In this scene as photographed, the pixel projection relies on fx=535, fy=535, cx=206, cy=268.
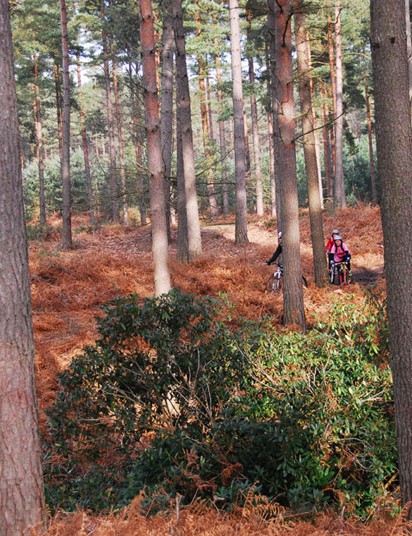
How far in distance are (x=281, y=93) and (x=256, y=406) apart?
234 inches

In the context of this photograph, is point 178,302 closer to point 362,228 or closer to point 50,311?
point 50,311

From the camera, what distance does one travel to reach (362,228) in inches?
819

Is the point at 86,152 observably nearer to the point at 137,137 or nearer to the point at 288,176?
the point at 137,137

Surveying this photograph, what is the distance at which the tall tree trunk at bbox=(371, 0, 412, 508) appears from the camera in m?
Result: 4.22

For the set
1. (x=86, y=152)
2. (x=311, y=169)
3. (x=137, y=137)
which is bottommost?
(x=311, y=169)

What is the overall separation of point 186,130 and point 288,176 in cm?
713

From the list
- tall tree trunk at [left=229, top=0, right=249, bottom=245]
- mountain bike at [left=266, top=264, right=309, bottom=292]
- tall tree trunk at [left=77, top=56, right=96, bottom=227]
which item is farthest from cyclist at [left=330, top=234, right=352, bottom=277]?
tall tree trunk at [left=77, top=56, right=96, bottom=227]

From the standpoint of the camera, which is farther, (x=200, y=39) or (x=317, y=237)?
(x=200, y=39)

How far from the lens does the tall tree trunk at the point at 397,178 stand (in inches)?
166

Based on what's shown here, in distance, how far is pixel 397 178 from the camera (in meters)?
4.29

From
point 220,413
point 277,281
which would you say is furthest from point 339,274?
point 220,413

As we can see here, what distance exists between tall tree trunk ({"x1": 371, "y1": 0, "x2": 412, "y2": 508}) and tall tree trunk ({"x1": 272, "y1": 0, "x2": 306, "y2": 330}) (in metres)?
5.00

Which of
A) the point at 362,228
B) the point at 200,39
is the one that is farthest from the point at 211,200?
the point at 362,228

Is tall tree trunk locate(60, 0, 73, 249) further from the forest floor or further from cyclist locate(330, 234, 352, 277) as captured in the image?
cyclist locate(330, 234, 352, 277)
